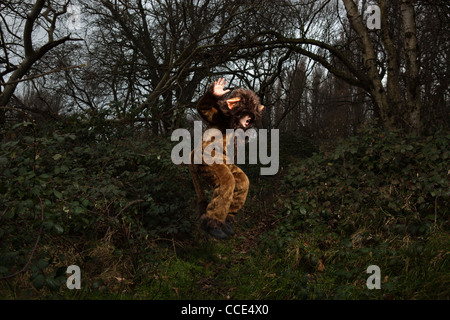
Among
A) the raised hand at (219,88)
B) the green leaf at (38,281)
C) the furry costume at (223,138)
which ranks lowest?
the green leaf at (38,281)

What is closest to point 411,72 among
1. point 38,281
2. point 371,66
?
point 371,66

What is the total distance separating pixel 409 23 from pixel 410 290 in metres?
6.42

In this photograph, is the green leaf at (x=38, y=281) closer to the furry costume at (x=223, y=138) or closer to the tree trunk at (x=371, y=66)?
the furry costume at (x=223, y=138)

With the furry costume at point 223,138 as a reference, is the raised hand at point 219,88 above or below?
above

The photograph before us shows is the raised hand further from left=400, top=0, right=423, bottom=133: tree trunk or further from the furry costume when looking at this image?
left=400, top=0, right=423, bottom=133: tree trunk

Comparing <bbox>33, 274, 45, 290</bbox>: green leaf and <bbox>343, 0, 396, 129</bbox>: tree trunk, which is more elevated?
<bbox>343, 0, 396, 129</bbox>: tree trunk

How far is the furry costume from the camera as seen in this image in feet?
10.5

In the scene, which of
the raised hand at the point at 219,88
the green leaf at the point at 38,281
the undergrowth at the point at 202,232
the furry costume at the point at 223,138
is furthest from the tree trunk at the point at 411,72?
the green leaf at the point at 38,281

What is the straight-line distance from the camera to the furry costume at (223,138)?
3199 millimetres

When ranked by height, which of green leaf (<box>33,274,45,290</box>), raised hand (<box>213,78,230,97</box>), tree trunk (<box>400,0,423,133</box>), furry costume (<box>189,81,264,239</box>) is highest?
tree trunk (<box>400,0,423,133</box>)

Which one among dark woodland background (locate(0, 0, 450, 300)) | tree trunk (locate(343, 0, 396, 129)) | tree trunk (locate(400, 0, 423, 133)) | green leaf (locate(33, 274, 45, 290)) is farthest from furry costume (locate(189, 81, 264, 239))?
tree trunk (locate(343, 0, 396, 129))
